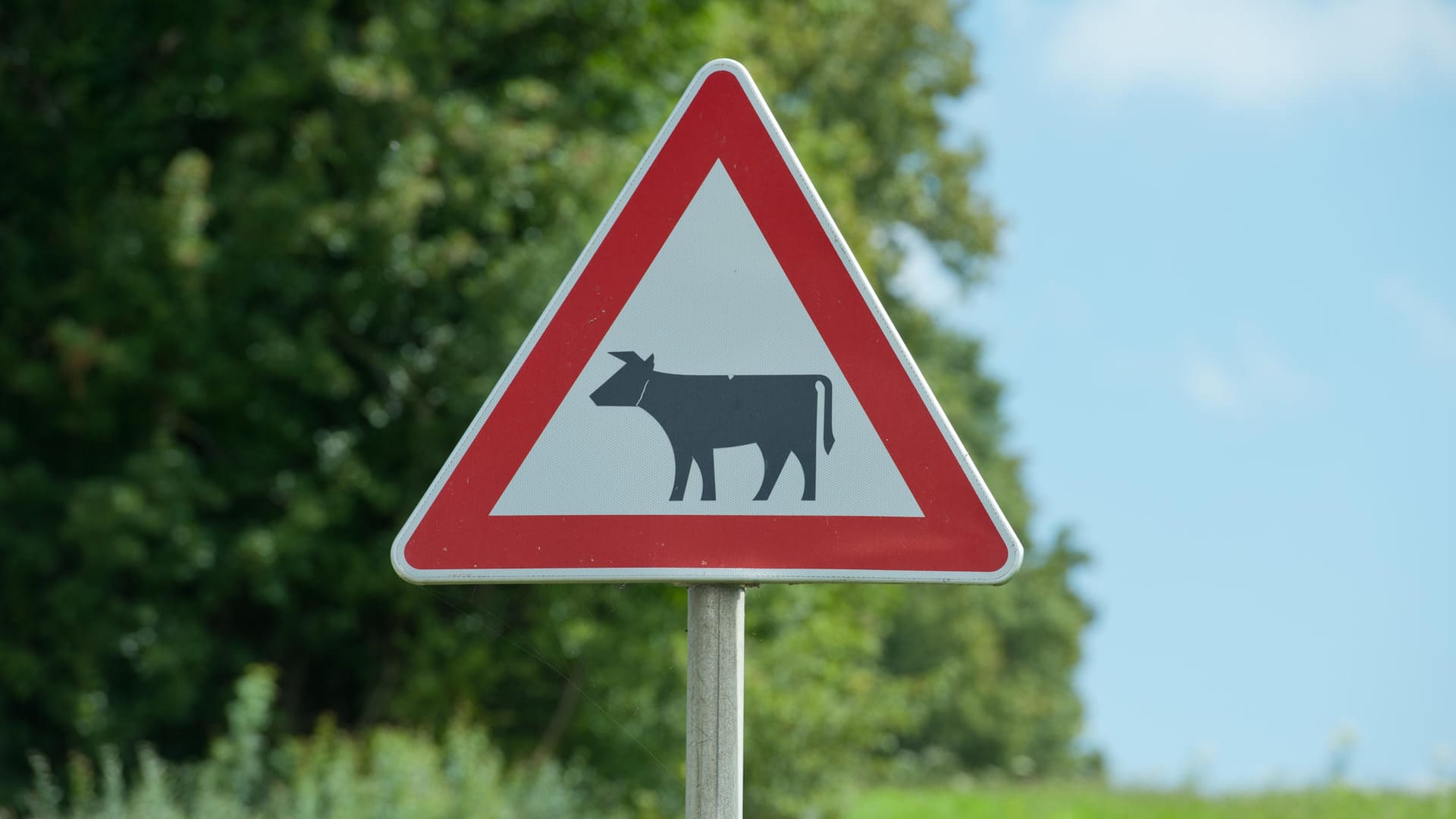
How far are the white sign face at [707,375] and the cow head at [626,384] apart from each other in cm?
1

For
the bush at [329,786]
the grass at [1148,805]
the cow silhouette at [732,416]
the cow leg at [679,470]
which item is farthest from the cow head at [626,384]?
the grass at [1148,805]

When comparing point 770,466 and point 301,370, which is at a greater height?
point 301,370

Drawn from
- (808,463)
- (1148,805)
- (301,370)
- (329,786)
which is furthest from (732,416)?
(1148,805)

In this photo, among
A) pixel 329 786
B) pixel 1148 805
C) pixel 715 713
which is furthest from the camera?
pixel 1148 805

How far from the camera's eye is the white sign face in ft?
6.64

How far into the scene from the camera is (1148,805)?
33.6 feet

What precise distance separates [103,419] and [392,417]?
2074mm

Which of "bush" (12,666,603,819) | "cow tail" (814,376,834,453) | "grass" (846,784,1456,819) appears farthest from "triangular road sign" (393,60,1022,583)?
"grass" (846,784,1456,819)

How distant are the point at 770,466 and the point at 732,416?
0.09m

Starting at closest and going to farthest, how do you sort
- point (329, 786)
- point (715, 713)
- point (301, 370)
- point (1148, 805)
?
point (715, 713), point (329, 786), point (301, 370), point (1148, 805)

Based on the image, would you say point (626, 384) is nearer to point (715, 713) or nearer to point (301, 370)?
point (715, 713)

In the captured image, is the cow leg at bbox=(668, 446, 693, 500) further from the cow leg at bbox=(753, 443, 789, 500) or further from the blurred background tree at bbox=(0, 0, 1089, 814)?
the blurred background tree at bbox=(0, 0, 1089, 814)

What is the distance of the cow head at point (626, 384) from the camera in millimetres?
2070

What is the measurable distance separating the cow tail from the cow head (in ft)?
0.85
